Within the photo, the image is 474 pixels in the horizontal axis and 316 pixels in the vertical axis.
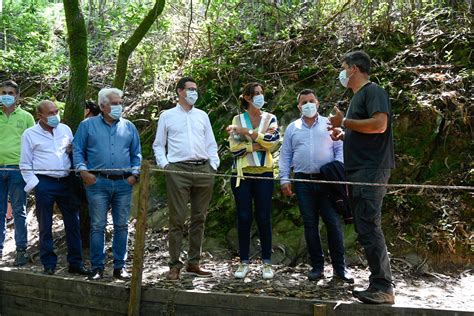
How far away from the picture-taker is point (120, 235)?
564 cm

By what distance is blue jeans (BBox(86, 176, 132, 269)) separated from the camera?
18.3 feet

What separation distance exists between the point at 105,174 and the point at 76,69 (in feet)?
6.32

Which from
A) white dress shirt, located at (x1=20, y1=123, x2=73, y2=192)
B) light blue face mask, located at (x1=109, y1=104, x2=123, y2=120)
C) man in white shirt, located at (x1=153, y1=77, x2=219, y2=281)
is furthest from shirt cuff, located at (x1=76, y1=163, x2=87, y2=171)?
man in white shirt, located at (x1=153, y1=77, x2=219, y2=281)

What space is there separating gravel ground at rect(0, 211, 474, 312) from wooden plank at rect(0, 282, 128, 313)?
0.24 metres

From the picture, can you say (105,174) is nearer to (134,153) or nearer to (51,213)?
(134,153)

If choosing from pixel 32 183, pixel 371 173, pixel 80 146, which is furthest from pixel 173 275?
pixel 371 173

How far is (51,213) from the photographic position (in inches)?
231

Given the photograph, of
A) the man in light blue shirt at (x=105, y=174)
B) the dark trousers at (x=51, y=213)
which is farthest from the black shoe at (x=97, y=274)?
the dark trousers at (x=51, y=213)

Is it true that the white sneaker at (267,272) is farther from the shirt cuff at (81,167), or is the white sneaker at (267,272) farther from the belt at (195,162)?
the shirt cuff at (81,167)

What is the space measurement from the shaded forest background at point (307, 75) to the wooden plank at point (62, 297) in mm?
1950

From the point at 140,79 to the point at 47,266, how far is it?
5.29 m

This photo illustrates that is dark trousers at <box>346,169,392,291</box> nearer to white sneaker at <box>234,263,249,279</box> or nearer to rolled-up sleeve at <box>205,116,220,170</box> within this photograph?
white sneaker at <box>234,263,249,279</box>

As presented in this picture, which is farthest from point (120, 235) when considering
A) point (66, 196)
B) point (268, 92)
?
point (268, 92)

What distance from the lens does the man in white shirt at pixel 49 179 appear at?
19.1 ft
